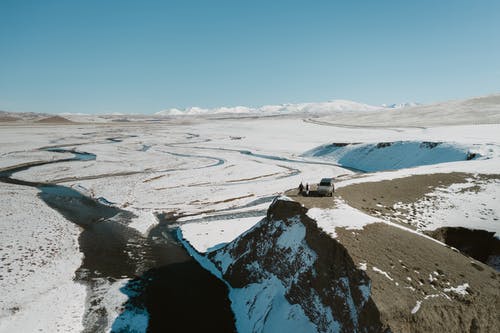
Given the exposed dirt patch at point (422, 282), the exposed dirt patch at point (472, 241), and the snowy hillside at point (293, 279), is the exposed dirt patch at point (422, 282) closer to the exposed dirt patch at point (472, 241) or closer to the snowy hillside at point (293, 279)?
the snowy hillside at point (293, 279)

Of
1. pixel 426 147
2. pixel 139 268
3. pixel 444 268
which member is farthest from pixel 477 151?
pixel 139 268

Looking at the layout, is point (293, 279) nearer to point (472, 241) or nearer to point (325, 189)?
point (325, 189)

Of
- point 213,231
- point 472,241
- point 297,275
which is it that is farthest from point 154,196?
point 472,241

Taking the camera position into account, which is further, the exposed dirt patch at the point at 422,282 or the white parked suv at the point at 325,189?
the white parked suv at the point at 325,189

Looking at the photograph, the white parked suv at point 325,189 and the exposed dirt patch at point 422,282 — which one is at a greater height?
the white parked suv at point 325,189

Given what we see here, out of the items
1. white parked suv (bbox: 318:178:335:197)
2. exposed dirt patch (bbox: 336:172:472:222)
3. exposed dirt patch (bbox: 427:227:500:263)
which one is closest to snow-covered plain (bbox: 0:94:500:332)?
exposed dirt patch (bbox: 427:227:500:263)

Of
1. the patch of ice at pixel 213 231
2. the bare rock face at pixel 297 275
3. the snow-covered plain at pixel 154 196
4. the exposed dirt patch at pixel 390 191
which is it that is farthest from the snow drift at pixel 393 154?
the bare rock face at pixel 297 275
